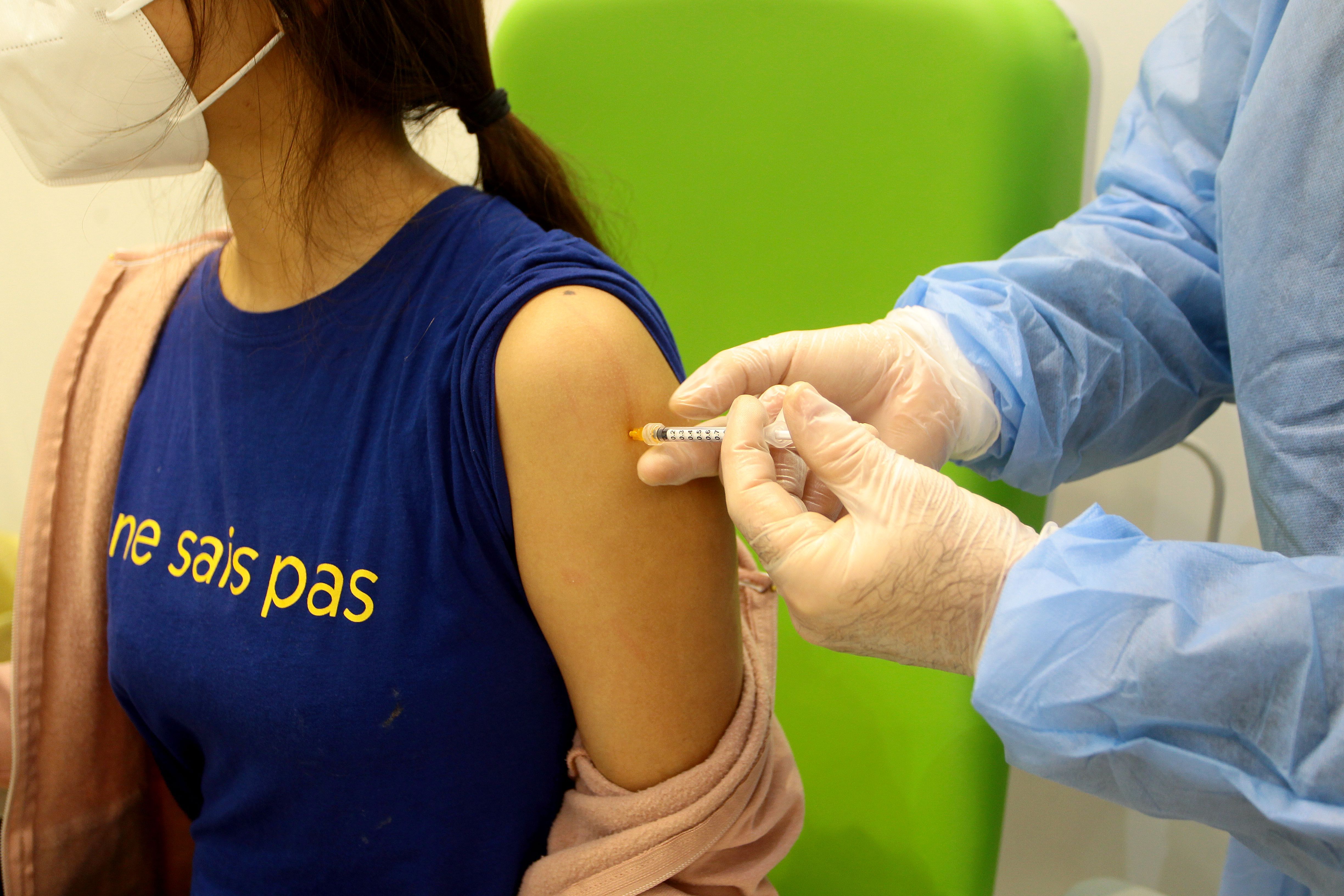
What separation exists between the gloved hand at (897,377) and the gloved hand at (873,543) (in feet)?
0.25

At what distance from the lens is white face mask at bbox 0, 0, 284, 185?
707 mm

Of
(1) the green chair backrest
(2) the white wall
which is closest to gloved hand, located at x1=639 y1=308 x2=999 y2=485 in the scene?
(1) the green chair backrest

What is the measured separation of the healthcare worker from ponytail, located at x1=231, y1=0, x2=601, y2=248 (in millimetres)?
300

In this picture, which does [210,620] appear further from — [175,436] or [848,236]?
[848,236]

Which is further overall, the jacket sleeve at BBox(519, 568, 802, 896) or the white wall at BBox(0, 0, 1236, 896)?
the white wall at BBox(0, 0, 1236, 896)

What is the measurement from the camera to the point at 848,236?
102 centimetres

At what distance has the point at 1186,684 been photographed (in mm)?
516

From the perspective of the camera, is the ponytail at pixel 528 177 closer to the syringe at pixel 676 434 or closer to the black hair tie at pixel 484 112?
the black hair tie at pixel 484 112

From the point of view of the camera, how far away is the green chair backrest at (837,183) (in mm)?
921

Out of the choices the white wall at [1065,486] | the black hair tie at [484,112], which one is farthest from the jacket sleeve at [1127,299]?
the black hair tie at [484,112]

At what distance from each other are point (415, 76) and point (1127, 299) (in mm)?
658

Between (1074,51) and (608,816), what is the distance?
0.85 meters

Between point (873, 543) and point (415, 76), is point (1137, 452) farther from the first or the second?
point (415, 76)

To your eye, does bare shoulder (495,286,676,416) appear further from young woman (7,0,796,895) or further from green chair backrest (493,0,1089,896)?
green chair backrest (493,0,1089,896)
